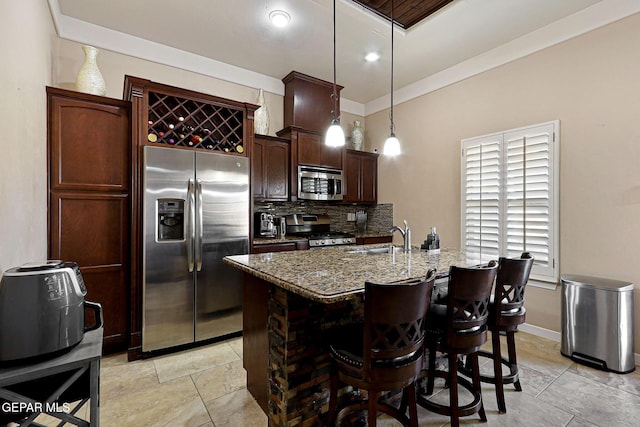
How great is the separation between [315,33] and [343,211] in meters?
2.71

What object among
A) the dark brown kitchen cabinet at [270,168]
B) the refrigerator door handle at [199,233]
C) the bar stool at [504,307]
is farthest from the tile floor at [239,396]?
the dark brown kitchen cabinet at [270,168]

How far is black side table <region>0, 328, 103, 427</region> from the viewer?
38.3 inches

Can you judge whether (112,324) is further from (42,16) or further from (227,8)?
(227,8)

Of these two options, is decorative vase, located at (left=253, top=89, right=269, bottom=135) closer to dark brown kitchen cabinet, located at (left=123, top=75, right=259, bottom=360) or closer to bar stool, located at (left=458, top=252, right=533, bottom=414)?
dark brown kitchen cabinet, located at (left=123, top=75, right=259, bottom=360)

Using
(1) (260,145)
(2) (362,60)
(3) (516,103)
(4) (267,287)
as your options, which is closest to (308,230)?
(1) (260,145)

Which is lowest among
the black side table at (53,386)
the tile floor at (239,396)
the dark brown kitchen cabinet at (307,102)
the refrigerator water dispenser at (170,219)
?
→ the tile floor at (239,396)

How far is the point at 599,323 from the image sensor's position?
2.48 metres

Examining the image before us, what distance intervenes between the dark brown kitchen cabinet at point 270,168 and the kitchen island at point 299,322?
6.46 ft

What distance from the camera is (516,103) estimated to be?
3297 mm

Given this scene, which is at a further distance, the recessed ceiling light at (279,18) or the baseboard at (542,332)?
the baseboard at (542,332)

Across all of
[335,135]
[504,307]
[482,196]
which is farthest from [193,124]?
[482,196]

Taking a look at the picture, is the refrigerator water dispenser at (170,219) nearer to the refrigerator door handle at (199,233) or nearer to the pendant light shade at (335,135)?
the refrigerator door handle at (199,233)

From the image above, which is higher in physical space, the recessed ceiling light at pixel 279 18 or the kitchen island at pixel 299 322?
the recessed ceiling light at pixel 279 18

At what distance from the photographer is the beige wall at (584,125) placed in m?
2.57
